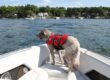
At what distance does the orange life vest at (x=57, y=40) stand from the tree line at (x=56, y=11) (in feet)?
275

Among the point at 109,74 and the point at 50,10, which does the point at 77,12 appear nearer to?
the point at 50,10

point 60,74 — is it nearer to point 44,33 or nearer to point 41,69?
point 41,69

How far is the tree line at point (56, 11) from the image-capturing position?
89.7 metres

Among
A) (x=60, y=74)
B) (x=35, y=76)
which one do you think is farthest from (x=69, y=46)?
(x=35, y=76)

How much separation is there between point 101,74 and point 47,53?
1512mm

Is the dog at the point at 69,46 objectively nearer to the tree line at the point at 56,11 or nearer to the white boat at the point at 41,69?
the white boat at the point at 41,69

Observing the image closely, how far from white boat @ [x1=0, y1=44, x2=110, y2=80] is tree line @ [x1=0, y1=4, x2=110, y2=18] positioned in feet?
274

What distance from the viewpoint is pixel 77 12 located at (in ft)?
306

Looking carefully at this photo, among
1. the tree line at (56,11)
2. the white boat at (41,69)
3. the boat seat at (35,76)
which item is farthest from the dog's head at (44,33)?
the tree line at (56,11)

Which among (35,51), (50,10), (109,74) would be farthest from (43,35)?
(50,10)

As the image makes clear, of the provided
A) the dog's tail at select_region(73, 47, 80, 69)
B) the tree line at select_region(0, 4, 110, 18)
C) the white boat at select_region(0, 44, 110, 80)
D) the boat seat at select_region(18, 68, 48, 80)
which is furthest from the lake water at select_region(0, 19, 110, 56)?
the tree line at select_region(0, 4, 110, 18)

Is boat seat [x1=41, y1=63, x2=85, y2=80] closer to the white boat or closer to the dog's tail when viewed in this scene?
the white boat

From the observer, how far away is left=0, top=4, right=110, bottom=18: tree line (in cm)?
8969

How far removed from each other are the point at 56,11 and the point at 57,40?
89.6 metres
